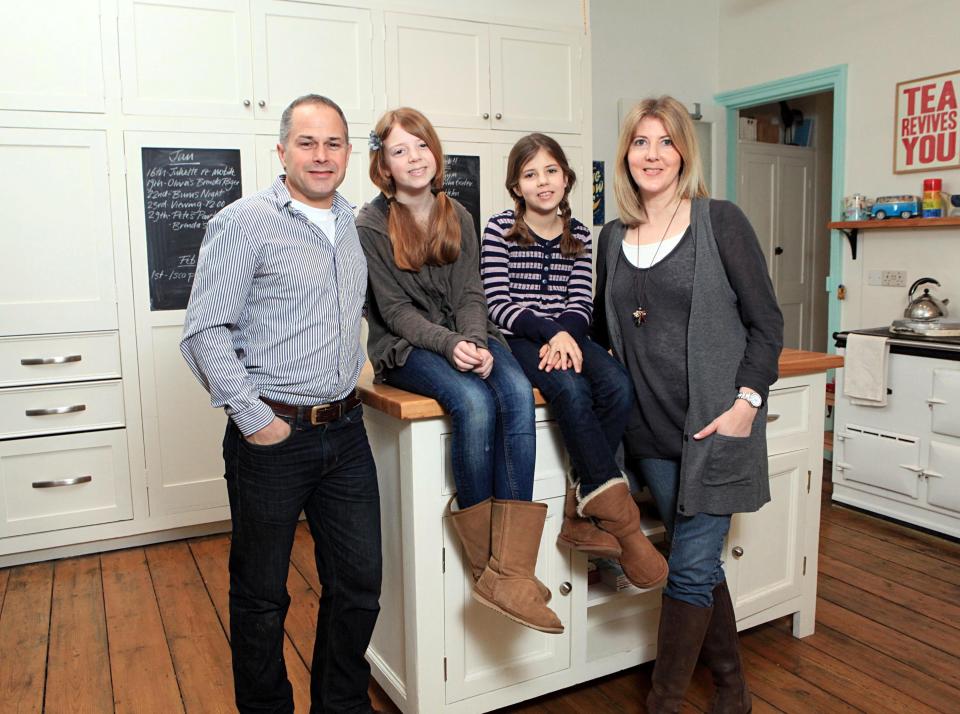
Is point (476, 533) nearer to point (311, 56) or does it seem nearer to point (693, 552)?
point (693, 552)

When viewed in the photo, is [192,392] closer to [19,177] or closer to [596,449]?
[19,177]

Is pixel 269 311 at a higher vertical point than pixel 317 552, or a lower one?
higher

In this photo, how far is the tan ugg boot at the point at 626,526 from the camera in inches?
71.9

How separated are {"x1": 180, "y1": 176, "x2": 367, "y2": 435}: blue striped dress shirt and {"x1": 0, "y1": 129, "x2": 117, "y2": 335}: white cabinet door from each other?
1779mm

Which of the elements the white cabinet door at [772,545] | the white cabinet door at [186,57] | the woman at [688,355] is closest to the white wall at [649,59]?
the white cabinet door at [186,57]

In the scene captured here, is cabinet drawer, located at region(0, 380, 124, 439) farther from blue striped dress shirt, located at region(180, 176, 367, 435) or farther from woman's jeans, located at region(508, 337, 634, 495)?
woman's jeans, located at region(508, 337, 634, 495)

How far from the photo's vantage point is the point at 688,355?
1.82 m

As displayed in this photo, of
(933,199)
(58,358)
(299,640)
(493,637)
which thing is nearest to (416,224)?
(493,637)

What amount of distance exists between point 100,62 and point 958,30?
12.7ft

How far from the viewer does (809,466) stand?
7.89ft

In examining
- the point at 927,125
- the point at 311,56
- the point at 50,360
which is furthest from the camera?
the point at 927,125

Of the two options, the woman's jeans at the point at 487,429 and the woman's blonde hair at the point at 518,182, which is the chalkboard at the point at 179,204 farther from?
the woman's jeans at the point at 487,429

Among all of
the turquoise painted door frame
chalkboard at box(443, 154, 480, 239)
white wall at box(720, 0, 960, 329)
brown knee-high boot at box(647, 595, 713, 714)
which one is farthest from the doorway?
brown knee-high boot at box(647, 595, 713, 714)

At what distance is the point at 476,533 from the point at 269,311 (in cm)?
65
